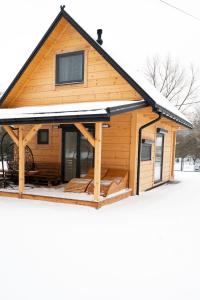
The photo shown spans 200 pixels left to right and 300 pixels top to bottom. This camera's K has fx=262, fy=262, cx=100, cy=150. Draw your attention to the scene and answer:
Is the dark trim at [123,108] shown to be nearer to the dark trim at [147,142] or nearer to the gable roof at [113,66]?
the gable roof at [113,66]

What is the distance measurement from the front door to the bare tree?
21.4m

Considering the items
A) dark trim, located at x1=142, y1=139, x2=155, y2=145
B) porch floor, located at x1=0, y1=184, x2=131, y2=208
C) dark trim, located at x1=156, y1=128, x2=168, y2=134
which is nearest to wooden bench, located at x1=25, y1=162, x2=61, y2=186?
porch floor, located at x1=0, y1=184, x2=131, y2=208

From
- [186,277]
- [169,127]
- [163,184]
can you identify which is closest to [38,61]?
[169,127]

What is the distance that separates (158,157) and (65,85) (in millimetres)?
4387

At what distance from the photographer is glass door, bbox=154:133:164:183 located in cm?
981

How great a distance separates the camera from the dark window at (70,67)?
8.40 meters

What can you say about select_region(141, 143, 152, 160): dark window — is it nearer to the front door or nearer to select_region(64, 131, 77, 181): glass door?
the front door

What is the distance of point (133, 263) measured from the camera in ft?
11.2

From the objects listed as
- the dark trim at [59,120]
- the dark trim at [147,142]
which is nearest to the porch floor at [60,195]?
the dark trim at [147,142]

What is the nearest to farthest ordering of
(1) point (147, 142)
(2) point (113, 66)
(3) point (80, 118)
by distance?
(3) point (80, 118) < (2) point (113, 66) < (1) point (147, 142)

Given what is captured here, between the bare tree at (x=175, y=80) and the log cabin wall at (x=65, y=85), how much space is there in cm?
2111

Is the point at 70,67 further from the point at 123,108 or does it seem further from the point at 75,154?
the point at 123,108

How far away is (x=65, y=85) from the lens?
867 cm

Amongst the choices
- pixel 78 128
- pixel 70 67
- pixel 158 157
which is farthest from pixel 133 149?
pixel 70 67
